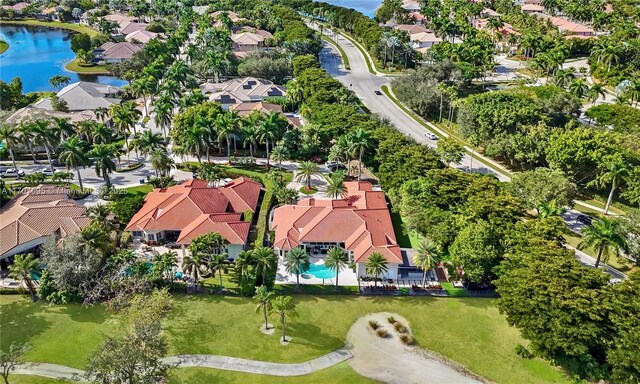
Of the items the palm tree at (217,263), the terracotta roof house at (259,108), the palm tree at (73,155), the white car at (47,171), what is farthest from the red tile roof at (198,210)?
the terracotta roof house at (259,108)

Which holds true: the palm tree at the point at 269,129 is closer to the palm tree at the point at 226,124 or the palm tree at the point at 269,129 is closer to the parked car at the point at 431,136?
the palm tree at the point at 226,124

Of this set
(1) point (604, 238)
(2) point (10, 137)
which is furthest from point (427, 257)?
(2) point (10, 137)

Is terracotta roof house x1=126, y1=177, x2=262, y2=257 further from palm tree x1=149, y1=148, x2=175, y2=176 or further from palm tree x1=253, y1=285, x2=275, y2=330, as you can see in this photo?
palm tree x1=253, y1=285, x2=275, y2=330

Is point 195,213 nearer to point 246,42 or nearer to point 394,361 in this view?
point 394,361

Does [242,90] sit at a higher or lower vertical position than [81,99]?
higher

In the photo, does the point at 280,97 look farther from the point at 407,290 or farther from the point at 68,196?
the point at 407,290

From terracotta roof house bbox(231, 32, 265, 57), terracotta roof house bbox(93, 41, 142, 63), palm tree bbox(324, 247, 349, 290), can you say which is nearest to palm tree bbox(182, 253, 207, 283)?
palm tree bbox(324, 247, 349, 290)
